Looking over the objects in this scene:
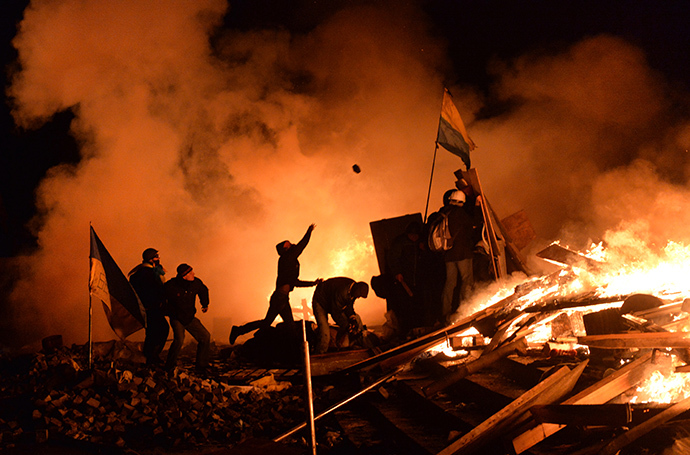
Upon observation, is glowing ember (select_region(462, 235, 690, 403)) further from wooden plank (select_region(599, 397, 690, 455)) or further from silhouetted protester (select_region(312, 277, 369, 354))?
silhouetted protester (select_region(312, 277, 369, 354))

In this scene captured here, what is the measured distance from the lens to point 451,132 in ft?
31.7

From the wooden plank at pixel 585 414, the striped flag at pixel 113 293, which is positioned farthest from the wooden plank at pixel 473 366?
the striped flag at pixel 113 293

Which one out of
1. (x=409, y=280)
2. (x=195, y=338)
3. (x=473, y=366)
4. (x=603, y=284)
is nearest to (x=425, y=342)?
(x=473, y=366)

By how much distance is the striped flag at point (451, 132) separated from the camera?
9.58 meters

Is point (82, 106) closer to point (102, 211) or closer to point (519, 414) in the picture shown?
point (102, 211)

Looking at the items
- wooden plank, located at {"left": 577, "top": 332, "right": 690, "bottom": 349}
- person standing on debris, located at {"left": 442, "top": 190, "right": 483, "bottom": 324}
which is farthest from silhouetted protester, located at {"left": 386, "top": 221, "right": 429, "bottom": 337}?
wooden plank, located at {"left": 577, "top": 332, "right": 690, "bottom": 349}

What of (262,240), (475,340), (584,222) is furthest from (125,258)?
(584,222)

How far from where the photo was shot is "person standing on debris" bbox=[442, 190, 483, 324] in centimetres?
819

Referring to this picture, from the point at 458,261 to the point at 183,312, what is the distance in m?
4.64

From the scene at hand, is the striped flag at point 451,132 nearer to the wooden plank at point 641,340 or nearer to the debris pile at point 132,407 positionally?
the wooden plank at point 641,340

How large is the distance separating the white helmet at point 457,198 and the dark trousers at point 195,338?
15.5 ft

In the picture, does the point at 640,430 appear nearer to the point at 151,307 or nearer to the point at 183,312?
the point at 183,312

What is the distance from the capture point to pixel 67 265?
48.4 feet

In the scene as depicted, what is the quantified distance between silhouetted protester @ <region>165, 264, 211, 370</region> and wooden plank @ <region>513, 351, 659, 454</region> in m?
5.49
